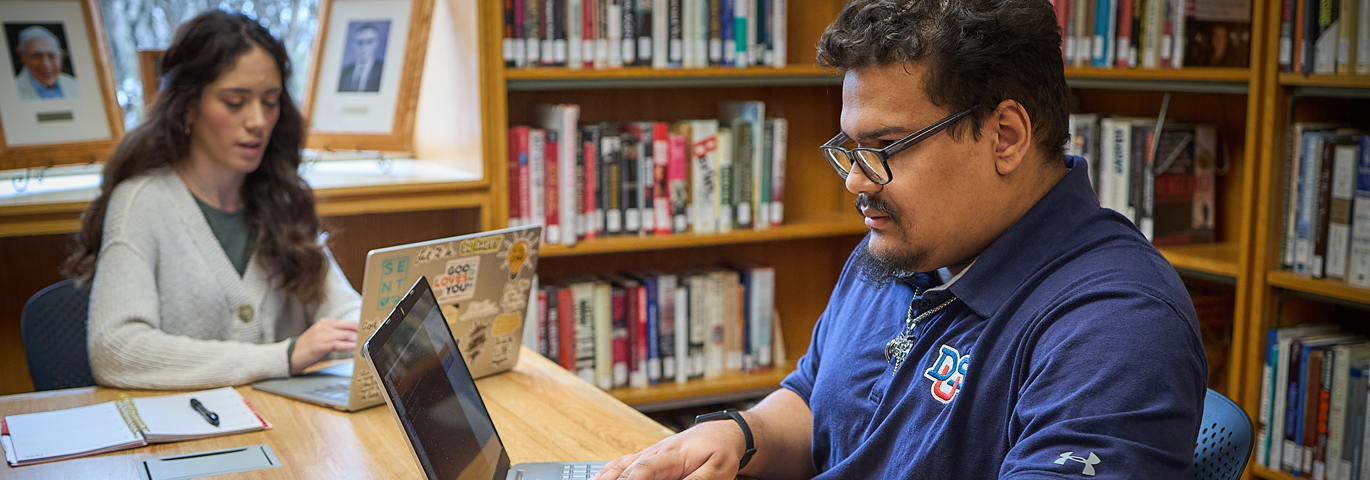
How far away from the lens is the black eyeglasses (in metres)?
1.12

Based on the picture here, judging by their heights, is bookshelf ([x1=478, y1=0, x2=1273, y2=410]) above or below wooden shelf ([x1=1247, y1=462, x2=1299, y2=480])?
above

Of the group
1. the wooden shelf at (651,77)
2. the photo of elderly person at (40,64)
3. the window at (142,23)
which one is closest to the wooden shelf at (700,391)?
the wooden shelf at (651,77)

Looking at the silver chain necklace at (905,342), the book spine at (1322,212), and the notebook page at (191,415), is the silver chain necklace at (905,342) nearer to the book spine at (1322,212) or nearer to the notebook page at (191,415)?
the notebook page at (191,415)

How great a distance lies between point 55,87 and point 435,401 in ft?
5.43

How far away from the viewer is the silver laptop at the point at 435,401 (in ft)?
3.34

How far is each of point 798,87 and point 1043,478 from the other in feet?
7.11

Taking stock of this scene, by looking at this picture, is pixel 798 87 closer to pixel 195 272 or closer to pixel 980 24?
pixel 195 272

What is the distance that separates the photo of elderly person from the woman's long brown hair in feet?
1.32

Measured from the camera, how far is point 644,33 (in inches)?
98.4

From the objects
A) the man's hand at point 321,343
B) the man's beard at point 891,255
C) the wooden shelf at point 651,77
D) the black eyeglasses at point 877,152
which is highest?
the wooden shelf at point 651,77

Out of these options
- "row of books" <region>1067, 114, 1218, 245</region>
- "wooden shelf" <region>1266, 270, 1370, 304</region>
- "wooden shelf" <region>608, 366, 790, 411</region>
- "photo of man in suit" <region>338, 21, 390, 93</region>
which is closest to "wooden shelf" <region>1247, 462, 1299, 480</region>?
"wooden shelf" <region>1266, 270, 1370, 304</region>

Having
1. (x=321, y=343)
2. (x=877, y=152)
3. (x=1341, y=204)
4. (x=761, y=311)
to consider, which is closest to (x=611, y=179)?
(x=761, y=311)

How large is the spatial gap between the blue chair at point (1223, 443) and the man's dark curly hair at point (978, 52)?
Result: 0.42 metres

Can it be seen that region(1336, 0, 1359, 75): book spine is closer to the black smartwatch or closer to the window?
the black smartwatch
